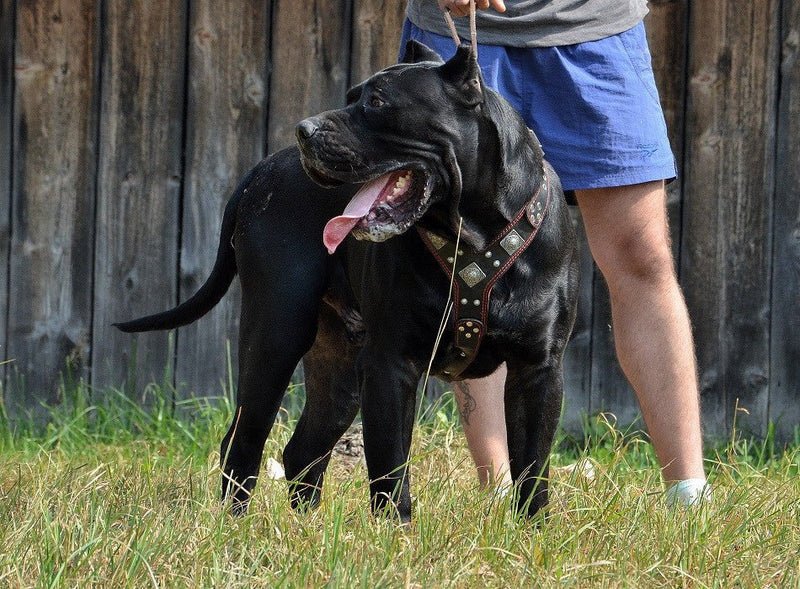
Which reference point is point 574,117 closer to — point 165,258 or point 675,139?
point 675,139

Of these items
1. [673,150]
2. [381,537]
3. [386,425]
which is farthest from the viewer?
[673,150]

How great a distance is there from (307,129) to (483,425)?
1.29 meters

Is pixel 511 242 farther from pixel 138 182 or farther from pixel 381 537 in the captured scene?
pixel 138 182

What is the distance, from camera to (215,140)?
499cm

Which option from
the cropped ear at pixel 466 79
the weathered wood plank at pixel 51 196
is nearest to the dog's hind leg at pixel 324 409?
the cropped ear at pixel 466 79

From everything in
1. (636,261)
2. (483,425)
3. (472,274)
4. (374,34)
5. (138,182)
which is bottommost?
Answer: (483,425)

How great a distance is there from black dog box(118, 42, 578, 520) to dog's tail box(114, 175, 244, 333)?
1.11 ft

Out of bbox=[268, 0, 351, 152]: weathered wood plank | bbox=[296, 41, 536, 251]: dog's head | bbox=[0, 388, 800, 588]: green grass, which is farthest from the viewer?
bbox=[268, 0, 351, 152]: weathered wood plank

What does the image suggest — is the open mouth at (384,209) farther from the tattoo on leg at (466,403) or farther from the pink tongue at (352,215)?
the tattoo on leg at (466,403)

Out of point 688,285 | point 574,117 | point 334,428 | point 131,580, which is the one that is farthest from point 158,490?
point 688,285

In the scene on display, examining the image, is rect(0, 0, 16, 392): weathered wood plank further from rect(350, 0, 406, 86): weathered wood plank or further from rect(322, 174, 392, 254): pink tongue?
rect(322, 174, 392, 254): pink tongue

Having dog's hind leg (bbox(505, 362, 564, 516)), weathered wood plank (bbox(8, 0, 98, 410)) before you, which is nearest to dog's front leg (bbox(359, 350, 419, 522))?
dog's hind leg (bbox(505, 362, 564, 516))

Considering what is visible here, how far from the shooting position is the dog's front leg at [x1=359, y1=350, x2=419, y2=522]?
2941 mm

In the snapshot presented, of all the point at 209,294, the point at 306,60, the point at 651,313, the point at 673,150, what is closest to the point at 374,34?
the point at 306,60
